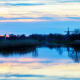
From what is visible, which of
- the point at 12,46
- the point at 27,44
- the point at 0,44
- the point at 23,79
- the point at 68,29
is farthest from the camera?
the point at 68,29

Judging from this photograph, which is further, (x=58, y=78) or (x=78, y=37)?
(x=78, y=37)

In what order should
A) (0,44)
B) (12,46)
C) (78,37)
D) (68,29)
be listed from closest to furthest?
1. (0,44)
2. (12,46)
3. (78,37)
4. (68,29)

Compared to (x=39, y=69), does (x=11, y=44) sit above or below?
above

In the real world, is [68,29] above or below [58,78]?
above

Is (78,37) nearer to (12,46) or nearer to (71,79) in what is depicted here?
(12,46)

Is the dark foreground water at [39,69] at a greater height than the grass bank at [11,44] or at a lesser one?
lesser

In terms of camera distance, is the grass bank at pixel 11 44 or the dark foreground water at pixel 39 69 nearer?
the dark foreground water at pixel 39 69

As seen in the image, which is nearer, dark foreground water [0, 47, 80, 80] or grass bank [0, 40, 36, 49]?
dark foreground water [0, 47, 80, 80]

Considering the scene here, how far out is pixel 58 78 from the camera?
6.90 metres

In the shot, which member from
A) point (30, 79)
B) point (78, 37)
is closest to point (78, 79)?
point (30, 79)

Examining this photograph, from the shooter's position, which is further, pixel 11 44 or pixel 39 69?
pixel 11 44

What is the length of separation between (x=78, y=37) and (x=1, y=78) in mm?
46763

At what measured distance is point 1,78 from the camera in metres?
6.88

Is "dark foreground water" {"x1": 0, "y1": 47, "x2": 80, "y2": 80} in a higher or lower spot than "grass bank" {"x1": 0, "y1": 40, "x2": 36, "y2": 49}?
lower
